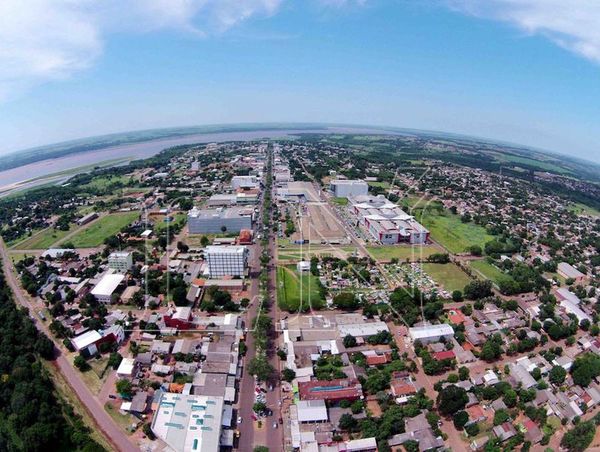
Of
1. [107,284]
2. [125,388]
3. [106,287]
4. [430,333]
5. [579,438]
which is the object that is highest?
[107,284]

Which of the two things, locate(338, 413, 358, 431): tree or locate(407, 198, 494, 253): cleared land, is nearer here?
locate(338, 413, 358, 431): tree

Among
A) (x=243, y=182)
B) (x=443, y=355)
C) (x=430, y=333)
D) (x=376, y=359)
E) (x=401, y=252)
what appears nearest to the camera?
(x=376, y=359)

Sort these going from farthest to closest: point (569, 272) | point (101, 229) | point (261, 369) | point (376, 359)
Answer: point (101, 229), point (569, 272), point (376, 359), point (261, 369)

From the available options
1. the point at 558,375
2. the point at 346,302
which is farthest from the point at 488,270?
the point at 346,302

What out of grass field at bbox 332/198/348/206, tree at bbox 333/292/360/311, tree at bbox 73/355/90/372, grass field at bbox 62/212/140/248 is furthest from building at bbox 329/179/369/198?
tree at bbox 73/355/90/372

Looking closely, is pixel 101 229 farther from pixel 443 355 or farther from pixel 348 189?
pixel 443 355

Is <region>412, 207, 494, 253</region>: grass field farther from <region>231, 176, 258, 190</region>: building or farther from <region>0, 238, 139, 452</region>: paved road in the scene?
<region>0, 238, 139, 452</region>: paved road
